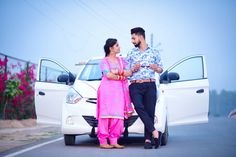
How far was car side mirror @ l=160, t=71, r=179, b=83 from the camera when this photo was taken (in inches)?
357

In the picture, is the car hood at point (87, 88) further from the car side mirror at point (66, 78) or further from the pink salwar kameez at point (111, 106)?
the car side mirror at point (66, 78)

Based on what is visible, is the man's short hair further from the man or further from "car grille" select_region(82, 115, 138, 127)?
"car grille" select_region(82, 115, 138, 127)

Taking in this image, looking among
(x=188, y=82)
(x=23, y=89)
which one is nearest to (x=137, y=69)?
(x=188, y=82)

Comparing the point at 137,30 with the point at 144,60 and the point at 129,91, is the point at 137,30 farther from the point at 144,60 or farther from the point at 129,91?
the point at 129,91

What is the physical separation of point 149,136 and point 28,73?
458 inches

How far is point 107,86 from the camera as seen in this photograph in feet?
28.1

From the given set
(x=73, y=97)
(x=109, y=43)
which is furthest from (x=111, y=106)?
(x=109, y=43)

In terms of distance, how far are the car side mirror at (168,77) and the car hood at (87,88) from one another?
122 cm

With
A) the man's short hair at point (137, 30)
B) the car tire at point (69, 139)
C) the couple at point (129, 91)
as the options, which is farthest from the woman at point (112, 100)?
the car tire at point (69, 139)

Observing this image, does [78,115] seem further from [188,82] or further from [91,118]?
[188,82]

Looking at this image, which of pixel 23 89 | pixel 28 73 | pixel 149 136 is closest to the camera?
pixel 149 136

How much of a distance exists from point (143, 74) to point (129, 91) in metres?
0.40

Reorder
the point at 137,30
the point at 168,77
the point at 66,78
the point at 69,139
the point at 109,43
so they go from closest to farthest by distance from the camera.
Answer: the point at 137,30, the point at 109,43, the point at 69,139, the point at 168,77, the point at 66,78

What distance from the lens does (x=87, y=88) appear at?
8.84 m
